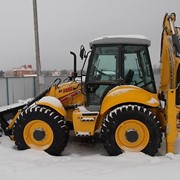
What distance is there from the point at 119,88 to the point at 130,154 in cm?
122

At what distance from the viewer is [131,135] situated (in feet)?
18.5

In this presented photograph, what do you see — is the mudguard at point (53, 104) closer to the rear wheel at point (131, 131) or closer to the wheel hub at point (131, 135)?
the rear wheel at point (131, 131)

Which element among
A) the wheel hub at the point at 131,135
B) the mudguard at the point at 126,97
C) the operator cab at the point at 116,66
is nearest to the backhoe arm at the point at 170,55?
the operator cab at the point at 116,66

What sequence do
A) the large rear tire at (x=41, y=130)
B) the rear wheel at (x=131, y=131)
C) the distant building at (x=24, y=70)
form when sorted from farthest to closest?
the distant building at (x=24, y=70) < the large rear tire at (x=41, y=130) < the rear wheel at (x=131, y=131)

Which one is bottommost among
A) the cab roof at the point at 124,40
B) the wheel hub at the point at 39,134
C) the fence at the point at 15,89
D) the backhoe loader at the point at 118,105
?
the fence at the point at 15,89

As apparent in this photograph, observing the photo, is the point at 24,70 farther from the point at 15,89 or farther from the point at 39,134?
the point at 39,134

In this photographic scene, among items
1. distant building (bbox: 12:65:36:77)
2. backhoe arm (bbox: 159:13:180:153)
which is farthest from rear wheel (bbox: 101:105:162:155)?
distant building (bbox: 12:65:36:77)

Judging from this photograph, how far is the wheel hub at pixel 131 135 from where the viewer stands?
18.5 ft

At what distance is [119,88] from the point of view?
5824 mm

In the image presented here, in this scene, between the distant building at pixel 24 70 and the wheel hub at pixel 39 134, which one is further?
the distant building at pixel 24 70

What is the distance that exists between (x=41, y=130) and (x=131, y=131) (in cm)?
170

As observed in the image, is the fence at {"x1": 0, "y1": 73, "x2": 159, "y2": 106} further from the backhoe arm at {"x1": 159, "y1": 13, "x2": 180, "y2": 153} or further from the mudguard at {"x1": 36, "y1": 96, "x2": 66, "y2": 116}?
the backhoe arm at {"x1": 159, "y1": 13, "x2": 180, "y2": 153}

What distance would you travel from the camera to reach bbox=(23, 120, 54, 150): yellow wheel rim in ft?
19.5

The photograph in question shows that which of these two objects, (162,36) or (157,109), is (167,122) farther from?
(162,36)
